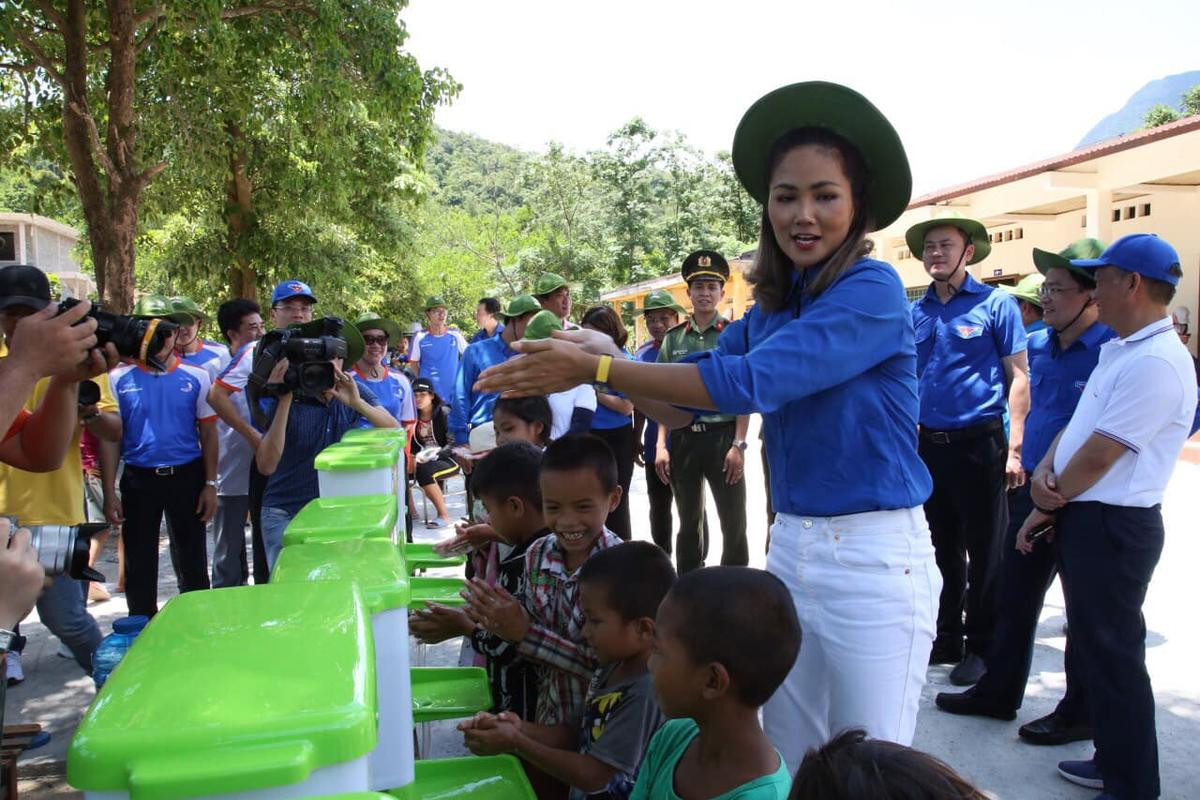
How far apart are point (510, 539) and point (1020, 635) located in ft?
6.85

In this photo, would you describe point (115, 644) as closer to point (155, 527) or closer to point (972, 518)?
point (155, 527)

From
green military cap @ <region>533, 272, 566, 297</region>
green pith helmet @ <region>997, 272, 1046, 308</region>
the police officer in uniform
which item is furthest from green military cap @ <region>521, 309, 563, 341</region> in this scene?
green pith helmet @ <region>997, 272, 1046, 308</region>

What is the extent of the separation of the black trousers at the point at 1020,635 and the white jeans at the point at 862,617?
1.91 meters

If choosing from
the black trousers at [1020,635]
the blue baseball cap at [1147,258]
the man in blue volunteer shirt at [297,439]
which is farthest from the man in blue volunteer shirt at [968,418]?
the man in blue volunteer shirt at [297,439]

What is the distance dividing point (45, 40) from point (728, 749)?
32.5 ft

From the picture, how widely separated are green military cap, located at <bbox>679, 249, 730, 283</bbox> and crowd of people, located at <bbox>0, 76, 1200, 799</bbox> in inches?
0.8

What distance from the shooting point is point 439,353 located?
10102 mm

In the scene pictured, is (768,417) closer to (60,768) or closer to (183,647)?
(183,647)

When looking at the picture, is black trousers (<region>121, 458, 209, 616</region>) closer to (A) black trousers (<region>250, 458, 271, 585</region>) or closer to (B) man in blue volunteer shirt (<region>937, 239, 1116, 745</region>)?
(A) black trousers (<region>250, 458, 271, 585</region>)

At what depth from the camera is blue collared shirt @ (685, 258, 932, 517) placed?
1.58 metres

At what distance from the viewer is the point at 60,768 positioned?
338 centimetres

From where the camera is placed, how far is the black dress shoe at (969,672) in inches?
158

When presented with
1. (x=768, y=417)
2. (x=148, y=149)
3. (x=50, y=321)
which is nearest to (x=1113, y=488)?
(x=768, y=417)

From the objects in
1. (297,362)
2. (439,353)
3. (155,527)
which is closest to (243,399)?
(155,527)
